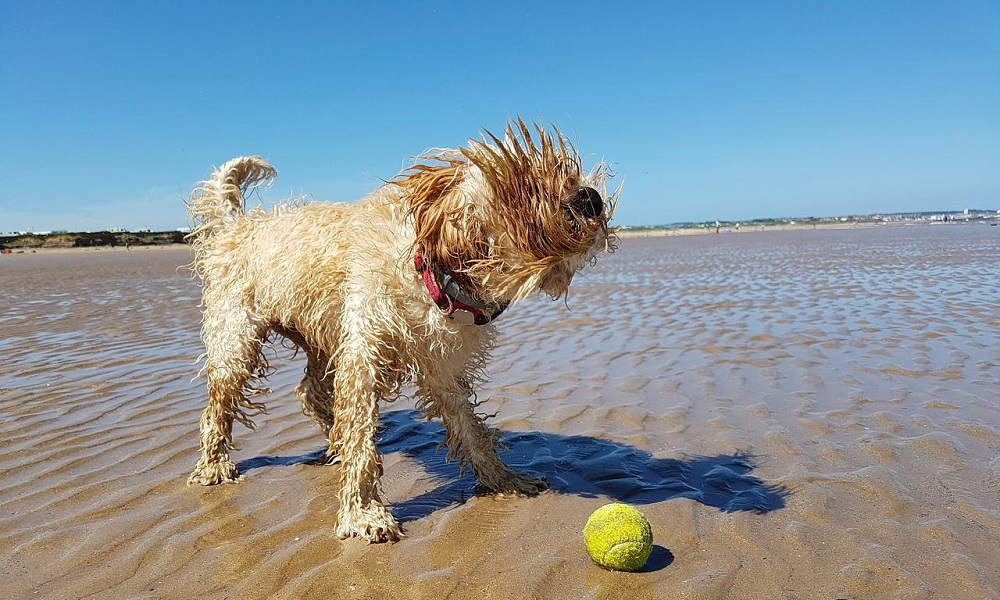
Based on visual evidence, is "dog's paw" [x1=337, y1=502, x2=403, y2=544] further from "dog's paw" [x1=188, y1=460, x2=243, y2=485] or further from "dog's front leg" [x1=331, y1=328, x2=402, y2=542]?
"dog's paw" [x1=188, y1=460, x2=243, y2=485]

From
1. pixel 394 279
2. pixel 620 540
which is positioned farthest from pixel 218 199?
pixel 620 540

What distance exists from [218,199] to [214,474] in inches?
87.4

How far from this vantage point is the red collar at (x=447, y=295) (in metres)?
3.68

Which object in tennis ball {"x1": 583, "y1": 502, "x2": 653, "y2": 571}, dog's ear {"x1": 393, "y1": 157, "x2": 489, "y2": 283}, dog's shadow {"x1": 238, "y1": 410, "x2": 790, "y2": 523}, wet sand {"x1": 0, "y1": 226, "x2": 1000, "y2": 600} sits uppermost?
dog's ear {"x1": 393, "y1": 157, "x2": 489, "y2": 283}

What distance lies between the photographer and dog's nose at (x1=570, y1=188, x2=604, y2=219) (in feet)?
10.5

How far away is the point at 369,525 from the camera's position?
3.87 m

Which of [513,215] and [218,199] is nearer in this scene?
[513,215]

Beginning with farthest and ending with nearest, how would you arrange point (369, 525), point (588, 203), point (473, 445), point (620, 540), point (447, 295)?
point (473, 445)
point (369, 525)
point (447, 295)
point (620, 540)
point (588, 203)

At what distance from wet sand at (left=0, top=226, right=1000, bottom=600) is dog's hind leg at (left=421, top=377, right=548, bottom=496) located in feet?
0.61

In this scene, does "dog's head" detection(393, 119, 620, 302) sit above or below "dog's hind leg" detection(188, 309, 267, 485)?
above

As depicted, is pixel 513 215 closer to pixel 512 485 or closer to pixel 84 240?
pixel 512 485

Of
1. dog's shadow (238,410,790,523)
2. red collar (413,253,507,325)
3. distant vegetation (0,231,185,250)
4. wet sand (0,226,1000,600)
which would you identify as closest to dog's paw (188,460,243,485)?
wet sand (0,226,1000,600)

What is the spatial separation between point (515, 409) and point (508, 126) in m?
3.88

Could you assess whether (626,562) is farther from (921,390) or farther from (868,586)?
(921,390)
